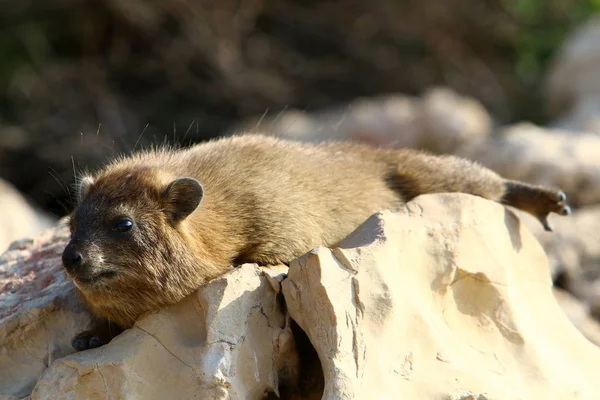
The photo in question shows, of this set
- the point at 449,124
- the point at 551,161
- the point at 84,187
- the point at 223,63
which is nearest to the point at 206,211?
the point at 84,187

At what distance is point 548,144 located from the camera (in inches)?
372

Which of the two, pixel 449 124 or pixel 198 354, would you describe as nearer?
pixel 198 354

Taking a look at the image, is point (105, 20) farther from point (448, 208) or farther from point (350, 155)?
point (448, 208)

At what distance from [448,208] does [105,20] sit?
1018cm

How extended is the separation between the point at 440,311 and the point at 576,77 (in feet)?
30.7

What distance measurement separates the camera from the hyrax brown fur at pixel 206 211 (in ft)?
15.7

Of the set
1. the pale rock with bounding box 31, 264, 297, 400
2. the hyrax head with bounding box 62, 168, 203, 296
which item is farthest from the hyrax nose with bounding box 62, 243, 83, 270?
the pale rock with bounding box 31, 264, 297, 400

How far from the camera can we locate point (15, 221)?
9.88 metres

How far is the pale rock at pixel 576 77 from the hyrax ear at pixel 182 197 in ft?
27.7

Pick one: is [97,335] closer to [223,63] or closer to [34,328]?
[34,328]

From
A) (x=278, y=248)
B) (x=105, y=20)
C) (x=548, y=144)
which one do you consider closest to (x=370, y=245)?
(x=278, y=248)

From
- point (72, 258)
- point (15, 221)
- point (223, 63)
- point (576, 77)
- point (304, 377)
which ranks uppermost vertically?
point (72, 258)

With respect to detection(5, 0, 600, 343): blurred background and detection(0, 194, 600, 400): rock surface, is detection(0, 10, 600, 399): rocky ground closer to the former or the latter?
detection(0, 194, 600, 400): rock surface

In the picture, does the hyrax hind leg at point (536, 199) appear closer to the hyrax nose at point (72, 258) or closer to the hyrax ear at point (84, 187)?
the hyrax ear at point (84, 187)
